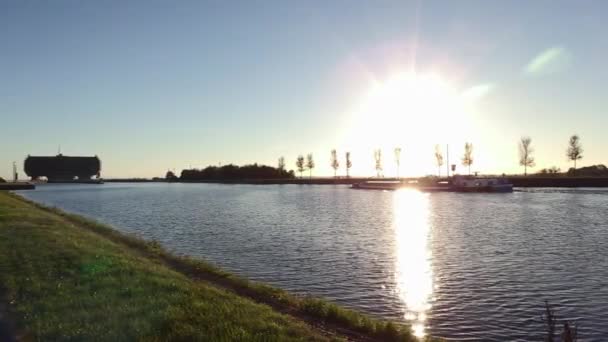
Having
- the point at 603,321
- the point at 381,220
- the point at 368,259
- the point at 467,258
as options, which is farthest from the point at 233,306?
the point at 381,220

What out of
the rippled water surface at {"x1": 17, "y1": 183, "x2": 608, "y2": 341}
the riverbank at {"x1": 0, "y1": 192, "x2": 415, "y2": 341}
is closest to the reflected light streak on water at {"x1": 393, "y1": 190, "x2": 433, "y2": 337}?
the rippled water surface at {"x1": 17, "y1": 183, "x2": 608, "y2": 341}

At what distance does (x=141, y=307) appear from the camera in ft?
46.4

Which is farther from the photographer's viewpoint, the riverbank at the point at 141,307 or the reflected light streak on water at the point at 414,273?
the reflected light streak on water at the point at 414,273

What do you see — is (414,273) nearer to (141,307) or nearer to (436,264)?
(436,264)

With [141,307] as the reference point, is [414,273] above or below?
below

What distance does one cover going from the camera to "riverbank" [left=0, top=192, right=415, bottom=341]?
40.4ft

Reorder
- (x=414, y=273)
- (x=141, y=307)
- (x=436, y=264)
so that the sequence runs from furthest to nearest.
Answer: (x=436, y=264), (x=414, y=273), (x=141, y=307)

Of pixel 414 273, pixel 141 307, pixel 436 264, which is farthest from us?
pixel 436 264

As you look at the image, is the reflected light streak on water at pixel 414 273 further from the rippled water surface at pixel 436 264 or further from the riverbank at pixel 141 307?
the riverbank at pixel 141 307

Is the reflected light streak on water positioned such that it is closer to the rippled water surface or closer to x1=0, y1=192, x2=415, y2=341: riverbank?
the rippled water surface

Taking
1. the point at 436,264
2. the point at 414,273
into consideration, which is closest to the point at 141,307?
the point at 414,273

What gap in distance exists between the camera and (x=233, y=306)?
51.3 ft

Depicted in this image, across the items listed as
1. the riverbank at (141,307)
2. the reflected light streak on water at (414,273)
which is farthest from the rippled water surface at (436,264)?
the riverbank at (141,307)

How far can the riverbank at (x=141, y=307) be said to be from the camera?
12305 millimetres
